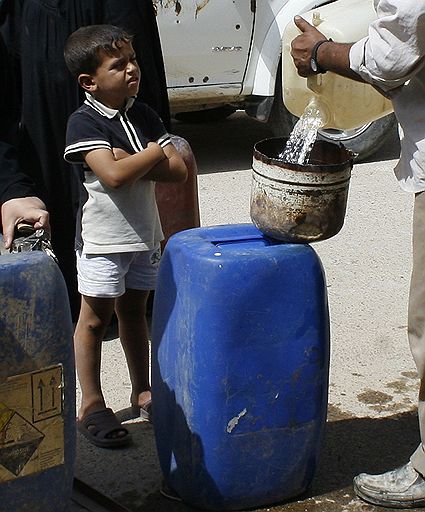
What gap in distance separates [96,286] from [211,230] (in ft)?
1.82

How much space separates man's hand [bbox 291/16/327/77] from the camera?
328cm

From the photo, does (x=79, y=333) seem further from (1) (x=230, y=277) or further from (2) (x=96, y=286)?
(1) (x=230, y=277)

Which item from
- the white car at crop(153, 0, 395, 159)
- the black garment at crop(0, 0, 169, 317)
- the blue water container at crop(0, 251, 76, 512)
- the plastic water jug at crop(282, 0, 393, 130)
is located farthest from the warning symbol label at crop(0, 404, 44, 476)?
the white car at crop(153, 0, 395, 159)

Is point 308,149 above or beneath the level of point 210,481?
above

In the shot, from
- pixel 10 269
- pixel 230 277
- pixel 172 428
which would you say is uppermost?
pixel 10 269

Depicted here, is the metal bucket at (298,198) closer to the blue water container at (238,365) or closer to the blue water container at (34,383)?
the blue water container at (238,365)

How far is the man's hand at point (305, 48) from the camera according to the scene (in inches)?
129

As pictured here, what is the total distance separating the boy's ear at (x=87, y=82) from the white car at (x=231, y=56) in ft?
11.0

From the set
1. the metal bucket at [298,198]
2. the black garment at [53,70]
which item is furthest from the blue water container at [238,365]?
the black garment at [53,70]

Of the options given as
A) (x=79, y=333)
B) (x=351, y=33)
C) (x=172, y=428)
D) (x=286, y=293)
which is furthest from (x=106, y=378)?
(x=351, y=33)

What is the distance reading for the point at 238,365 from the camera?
312 centimetres

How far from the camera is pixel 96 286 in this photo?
3650 mm

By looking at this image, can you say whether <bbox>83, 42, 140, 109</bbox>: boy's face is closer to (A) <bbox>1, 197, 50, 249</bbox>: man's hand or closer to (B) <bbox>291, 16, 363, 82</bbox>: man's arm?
(B) <bbox>291, 16, 363, 82</bbox>: man's arm

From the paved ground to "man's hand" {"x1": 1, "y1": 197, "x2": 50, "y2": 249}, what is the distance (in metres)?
1.07
